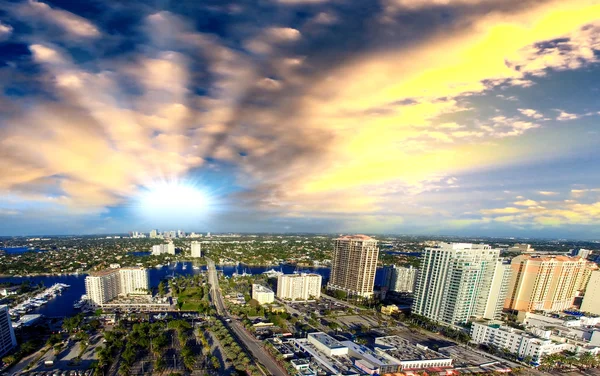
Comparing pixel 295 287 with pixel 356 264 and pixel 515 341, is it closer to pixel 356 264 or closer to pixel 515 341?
pixel 356 264

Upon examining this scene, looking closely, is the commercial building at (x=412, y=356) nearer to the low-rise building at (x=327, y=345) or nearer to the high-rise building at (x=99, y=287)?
the low-rise building at (x=327, y=345)

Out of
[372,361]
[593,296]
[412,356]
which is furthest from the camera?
[593,296]

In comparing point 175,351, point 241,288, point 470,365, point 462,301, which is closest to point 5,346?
point 175,351

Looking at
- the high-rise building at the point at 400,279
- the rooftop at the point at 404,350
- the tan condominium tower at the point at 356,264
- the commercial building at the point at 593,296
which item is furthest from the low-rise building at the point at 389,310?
the commercial building at the point at 593,296

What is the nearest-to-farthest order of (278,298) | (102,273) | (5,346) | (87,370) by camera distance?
1. (87,370)
2. (5,346)
3. (102,273)
4. (278,298)

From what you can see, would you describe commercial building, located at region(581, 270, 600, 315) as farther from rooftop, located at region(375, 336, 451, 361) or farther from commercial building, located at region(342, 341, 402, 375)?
commercial building, located at region(342, 341, 402, 375)

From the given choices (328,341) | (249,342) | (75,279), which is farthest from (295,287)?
(75,279)

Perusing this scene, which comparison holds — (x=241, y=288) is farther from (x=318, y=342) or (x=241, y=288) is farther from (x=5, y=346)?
(x=5, y=346)

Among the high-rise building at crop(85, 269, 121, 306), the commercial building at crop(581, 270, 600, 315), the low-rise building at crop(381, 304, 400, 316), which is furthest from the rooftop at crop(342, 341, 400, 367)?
the commercial building at crop(581, 270, 600, 315)
